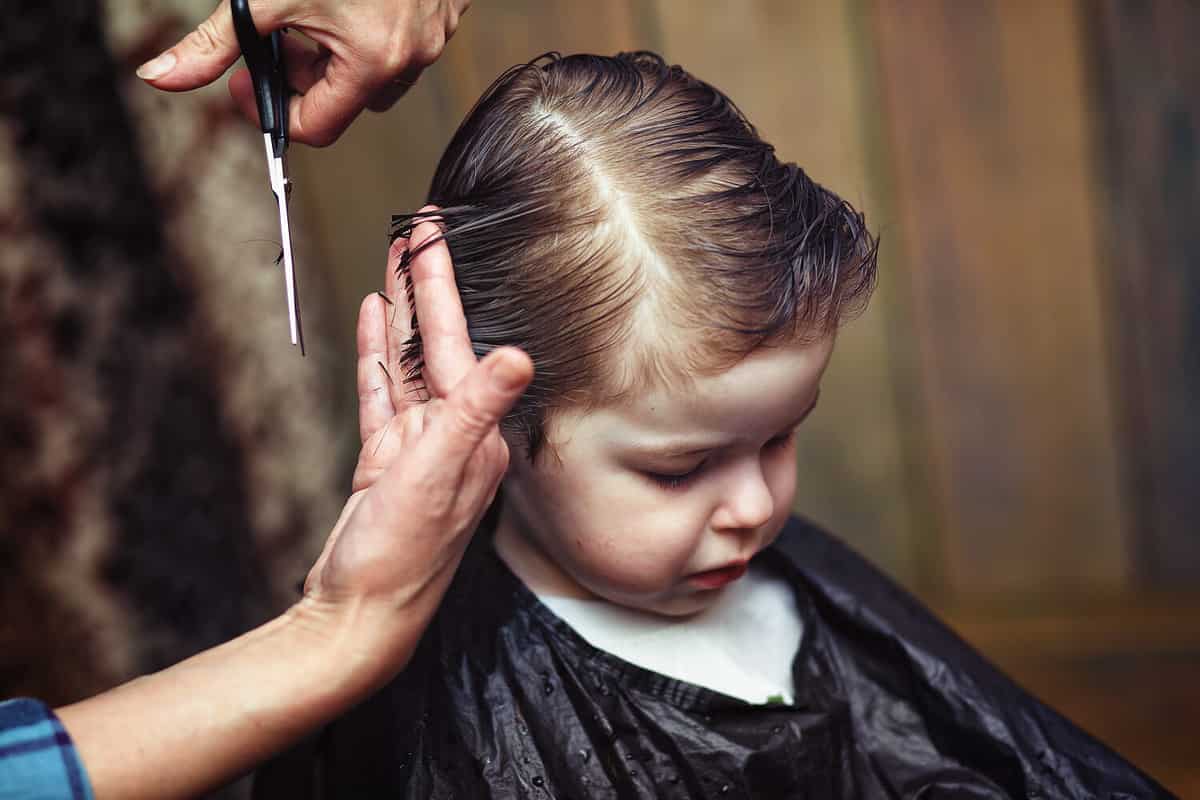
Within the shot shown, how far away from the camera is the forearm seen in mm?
774

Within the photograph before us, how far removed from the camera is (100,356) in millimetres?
1718

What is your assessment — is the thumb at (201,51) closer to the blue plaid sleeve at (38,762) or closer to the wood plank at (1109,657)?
the blue plaid sleeve at (38,762)

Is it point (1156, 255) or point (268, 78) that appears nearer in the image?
point (268, 78)

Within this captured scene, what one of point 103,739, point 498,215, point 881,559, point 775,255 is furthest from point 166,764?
point 881,559

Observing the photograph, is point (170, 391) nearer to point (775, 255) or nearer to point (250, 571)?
point (250, 571)

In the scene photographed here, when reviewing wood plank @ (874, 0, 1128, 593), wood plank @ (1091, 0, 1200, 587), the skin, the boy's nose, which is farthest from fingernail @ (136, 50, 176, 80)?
wood plank @ (1091, 0, 1200, 587)

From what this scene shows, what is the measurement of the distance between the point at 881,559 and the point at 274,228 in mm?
1345

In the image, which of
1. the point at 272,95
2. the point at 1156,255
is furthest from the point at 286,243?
the point at 1156,255

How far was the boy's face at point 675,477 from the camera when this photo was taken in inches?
39.2

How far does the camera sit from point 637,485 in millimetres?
1021

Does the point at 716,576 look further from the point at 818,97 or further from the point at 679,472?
the point at 818,97

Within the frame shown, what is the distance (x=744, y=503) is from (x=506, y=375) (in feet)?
1.08

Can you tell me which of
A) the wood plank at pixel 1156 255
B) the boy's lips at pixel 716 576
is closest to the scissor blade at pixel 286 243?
the boy's lips at pixel 716 576

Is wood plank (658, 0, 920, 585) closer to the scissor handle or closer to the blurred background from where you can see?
the blurred background
